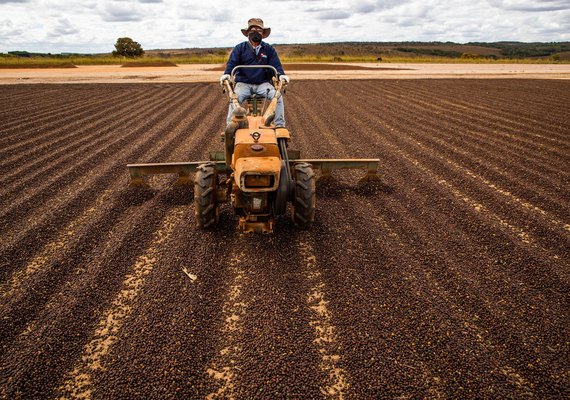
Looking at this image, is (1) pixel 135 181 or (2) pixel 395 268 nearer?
(2) pixel 395 268

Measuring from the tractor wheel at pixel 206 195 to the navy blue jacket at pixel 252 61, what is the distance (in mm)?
1974

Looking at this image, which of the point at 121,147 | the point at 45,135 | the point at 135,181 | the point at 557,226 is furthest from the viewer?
the point at 45,135

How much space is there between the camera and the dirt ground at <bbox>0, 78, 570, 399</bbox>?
2396 mm

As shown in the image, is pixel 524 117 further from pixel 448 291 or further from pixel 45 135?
pixel 45 135

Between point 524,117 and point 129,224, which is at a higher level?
point 524,117

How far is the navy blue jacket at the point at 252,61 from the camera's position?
5.36 metres

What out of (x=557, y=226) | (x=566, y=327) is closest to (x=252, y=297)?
(x=566, y=327)

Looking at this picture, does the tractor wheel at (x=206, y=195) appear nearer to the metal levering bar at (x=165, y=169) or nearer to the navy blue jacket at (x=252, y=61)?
the metal levering bar at (x=165, y=169)

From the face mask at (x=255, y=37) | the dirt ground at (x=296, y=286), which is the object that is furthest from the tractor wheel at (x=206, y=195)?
the face mask at (x=255, y=37)

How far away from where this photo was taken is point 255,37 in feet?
16.9

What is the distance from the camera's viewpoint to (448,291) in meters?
3.23

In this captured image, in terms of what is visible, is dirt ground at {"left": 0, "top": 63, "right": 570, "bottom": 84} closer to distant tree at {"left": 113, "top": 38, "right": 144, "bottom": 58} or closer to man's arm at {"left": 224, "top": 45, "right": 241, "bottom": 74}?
man's arm at {"left": 224, "top": 45, "right": 241, "bottom": 74}

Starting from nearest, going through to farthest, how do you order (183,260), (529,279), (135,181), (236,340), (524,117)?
(236,340) < (529,279) < (183,260) < (135,181) < (524,117)

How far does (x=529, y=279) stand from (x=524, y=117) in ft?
32.8
